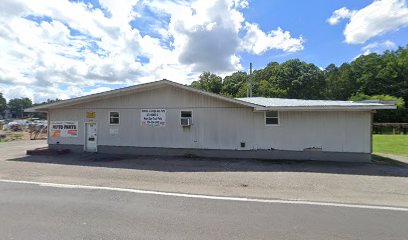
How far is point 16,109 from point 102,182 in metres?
171

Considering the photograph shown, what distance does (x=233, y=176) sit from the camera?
33.9 ft

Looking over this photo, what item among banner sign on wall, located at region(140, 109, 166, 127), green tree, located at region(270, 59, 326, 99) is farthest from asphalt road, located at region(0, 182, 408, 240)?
green tree, located at region(270, 59, 326, 99)

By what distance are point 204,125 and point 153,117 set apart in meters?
2.99

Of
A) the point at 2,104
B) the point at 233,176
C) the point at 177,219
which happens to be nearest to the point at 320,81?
the point at 233,176

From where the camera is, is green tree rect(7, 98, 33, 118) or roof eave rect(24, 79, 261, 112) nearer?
roof eave rect(24, 79, 261, 112)

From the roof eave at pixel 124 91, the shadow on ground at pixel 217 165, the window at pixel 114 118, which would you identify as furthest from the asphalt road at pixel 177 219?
the window at pixel 114 118

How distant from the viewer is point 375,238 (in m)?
4.72

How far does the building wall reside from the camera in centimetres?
1407

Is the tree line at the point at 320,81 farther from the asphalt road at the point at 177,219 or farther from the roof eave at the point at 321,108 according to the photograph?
the asphalt road at the point at 177,219

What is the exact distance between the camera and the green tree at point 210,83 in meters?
62.6

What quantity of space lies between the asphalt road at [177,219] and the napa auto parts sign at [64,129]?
417 inches

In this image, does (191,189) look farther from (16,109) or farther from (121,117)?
(16,109)

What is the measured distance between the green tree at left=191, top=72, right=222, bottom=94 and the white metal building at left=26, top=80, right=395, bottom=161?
45.6 metres

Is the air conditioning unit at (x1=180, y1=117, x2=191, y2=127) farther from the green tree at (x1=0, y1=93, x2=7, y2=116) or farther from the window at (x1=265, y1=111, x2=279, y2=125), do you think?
the green tree at (x1=0, y1=93, x2=7, y2=116)
